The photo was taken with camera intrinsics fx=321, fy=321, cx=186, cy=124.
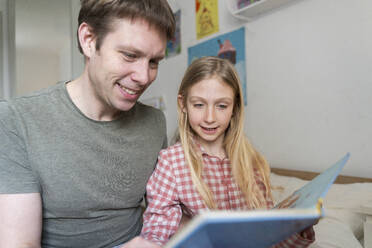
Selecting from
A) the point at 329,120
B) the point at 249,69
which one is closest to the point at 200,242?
the point at 329,120

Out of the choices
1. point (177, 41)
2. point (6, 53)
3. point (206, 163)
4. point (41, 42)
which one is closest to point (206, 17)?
point (177, 41)

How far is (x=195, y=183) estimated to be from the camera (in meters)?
0.94

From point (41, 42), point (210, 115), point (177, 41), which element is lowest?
point (210, 115)

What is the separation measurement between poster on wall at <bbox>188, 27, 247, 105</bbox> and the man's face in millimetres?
1005

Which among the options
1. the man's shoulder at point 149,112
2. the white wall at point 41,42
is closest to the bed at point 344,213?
the man's shoulder at point 149,112

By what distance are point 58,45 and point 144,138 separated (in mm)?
3001

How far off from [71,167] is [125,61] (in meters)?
0.31

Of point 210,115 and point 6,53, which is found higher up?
point 6,53

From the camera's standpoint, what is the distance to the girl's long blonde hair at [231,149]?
3.16 ft

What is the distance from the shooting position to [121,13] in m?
0.80

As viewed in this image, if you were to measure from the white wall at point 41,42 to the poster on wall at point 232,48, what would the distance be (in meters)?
1.94

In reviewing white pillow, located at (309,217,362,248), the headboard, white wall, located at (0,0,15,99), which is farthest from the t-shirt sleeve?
white wall, located at (0,0,15,99)

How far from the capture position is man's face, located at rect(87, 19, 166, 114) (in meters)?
0.80

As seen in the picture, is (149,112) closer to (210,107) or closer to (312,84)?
(210,107)
